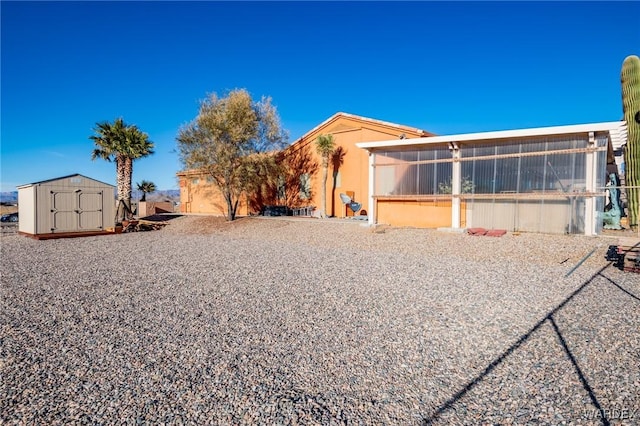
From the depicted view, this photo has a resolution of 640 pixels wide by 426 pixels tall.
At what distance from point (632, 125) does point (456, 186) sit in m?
8.02

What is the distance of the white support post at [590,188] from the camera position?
1075 cm

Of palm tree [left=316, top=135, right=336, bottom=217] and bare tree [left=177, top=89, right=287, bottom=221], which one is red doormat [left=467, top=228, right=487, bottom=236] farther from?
bare tree [left=177, top=89, right=287, bottom=221]

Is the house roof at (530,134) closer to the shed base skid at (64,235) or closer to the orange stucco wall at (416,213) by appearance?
the orange stucco wall at (416,213)

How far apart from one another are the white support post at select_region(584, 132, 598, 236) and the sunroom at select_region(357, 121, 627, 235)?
24mm

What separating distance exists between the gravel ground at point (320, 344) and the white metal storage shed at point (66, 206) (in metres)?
7.16

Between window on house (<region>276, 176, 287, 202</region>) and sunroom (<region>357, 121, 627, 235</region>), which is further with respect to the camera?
window on house (<region>276, 176, 287, 202</region>)

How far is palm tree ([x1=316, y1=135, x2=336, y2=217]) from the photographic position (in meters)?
19.2

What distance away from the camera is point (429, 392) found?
9.90 feet

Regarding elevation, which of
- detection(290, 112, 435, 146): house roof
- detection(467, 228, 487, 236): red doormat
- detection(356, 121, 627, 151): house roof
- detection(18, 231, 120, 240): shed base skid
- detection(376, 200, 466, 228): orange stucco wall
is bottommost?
detection(18, 231, 120, 240): shed base skid

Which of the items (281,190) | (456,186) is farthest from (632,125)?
(281,190)

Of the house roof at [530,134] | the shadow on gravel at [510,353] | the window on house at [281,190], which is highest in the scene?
the house roof at [530,134]

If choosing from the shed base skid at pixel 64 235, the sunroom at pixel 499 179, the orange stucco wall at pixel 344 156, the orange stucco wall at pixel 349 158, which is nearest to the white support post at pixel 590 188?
the sunroom at pixel 499 179

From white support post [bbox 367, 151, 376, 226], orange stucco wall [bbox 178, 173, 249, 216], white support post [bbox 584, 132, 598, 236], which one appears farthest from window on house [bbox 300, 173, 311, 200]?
white support post [bbox 584, 132, 598, 236]

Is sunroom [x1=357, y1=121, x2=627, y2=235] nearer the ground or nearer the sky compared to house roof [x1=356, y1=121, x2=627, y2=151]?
nearer the ground
